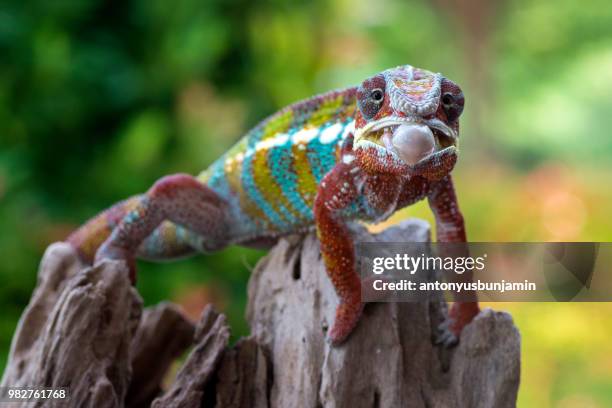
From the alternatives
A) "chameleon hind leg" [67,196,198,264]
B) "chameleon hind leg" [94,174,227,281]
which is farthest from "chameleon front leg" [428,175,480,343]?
"chameleon hind leg" [67,196,198,264]

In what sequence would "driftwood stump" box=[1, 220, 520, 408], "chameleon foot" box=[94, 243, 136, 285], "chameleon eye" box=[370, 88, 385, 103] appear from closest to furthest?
"chameleon eye" box=[370, 88, 385, 103]
"driftwood stump" box=[1, 220, 520, 408]
"chameleon foot" box=[94, 243, 136, 285]

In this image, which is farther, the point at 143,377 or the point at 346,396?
the point at 143,377

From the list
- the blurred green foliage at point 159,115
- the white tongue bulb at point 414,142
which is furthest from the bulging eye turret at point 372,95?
the blurred green foliage at point 159,115

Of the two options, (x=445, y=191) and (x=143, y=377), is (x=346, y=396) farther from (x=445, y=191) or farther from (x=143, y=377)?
(x=143, y=377)

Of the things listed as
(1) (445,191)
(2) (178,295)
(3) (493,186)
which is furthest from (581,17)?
(1) (445,191)

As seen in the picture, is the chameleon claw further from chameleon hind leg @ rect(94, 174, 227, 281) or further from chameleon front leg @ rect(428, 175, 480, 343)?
chameleon hind leg @ rect(94, 174, 227, 281)

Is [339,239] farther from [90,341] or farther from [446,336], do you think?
[90,341]
